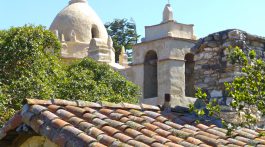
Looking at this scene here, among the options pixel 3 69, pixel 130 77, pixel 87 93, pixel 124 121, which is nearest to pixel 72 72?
pixel 87 93

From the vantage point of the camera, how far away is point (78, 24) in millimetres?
35812

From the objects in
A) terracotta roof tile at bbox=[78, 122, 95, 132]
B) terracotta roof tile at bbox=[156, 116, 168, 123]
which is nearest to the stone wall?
terracotta roof tile at bbox=[156, 116, 168, 123]

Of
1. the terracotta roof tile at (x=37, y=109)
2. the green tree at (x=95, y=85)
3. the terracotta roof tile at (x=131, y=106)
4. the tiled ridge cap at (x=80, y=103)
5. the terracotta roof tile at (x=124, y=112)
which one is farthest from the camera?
the green tree at (x=95, y=85)

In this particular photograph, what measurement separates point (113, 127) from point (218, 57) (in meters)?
3.07

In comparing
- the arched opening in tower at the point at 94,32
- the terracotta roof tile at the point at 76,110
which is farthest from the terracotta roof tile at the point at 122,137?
the arched opening in tower at the point at 94,32

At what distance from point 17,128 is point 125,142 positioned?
140 cm

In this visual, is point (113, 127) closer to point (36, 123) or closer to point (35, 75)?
point (36, 123)

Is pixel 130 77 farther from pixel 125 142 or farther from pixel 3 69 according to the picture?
pixel 125 142

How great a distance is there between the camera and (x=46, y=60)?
1784cm

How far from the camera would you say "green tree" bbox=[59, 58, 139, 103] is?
18578 mm

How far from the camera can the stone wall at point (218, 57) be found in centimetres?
891

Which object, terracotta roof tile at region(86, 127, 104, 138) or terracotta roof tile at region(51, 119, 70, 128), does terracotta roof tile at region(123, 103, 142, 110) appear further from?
terracotta roof tile at region(51, 119, 70, 128)

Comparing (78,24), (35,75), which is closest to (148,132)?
(35,75)

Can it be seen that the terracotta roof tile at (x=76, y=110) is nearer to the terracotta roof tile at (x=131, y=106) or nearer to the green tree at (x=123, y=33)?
the terracotta roof tile at (x=131, y=106)
